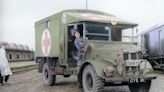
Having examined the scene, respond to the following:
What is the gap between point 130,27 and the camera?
1296cm

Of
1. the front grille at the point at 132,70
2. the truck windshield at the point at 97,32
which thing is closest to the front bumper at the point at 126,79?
the front grille at the point at 132,70

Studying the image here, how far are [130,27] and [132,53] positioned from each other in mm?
2027

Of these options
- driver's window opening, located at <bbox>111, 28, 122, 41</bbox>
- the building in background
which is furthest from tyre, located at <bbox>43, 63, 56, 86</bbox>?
the building in background

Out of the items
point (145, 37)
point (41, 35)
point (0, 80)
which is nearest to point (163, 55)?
point (145, 37)

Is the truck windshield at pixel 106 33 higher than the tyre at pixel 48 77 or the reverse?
higher

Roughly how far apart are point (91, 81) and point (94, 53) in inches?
37.1

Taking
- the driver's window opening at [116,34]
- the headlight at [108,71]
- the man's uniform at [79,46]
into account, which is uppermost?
the driver's window opening at [116,34]

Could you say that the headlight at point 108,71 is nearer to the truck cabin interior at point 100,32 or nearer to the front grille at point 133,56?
the front grille at point 133,56

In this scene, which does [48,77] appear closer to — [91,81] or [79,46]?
[79,46]

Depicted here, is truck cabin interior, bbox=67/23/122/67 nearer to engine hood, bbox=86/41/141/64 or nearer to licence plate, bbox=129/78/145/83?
engine hood, bbox=86/41/141/64

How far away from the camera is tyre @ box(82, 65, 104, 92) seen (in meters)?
10.8

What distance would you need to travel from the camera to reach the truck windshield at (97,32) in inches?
485

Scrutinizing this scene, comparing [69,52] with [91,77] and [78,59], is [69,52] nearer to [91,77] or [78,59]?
[78,59]

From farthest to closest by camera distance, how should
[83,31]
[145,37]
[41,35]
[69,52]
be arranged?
[145,37] → [41,35] → [69,52] → [83,31]
